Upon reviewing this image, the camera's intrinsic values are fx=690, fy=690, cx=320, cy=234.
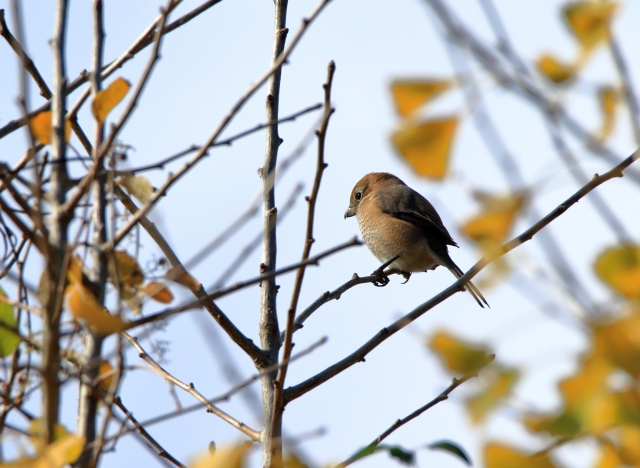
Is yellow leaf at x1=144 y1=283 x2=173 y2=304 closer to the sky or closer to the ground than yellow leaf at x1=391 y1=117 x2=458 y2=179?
closer to the sky

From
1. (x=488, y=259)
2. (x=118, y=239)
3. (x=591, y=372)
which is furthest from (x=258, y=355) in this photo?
(x=591, y=372)

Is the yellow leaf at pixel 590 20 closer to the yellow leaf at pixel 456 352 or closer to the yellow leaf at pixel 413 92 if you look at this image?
the yellow leaf at pixel 413 92

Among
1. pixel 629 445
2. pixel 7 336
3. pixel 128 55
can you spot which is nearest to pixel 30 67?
pixel 128 55

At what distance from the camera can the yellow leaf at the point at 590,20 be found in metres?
0.79

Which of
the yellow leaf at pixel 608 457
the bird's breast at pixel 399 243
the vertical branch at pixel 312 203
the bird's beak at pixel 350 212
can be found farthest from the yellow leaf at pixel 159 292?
the bird's beak at pixel 350 212

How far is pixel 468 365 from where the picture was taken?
2.65 ft

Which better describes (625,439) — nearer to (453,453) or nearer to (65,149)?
(453,453)

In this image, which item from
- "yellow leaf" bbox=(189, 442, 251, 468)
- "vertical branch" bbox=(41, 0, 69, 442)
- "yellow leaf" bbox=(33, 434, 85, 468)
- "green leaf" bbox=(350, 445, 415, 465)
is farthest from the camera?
"green leaf" bbox=(350, 445, 415, 465)

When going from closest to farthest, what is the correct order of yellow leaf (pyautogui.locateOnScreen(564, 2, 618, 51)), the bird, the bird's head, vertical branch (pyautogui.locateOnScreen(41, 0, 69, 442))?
yellow leaf (pyautogui.locateOnScreen(564, 2, 618, 51)) → vertical branch (pyautogui.locateOnScreen(41, 0, 69, 442)) → the bird → the bird's head

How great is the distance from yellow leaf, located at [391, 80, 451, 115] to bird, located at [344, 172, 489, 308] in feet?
14.3

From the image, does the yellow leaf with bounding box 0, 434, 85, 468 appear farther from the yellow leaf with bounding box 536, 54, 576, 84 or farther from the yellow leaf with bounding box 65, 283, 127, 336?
the yellow leaf with bounding box 536, 54, 576, 84

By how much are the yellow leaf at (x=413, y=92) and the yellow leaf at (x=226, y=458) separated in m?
0.50

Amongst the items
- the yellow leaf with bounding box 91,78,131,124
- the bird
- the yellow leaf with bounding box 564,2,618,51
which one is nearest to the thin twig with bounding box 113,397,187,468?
the yellow leaf with bounding box 91,78,131,124

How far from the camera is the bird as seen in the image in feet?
18.4
